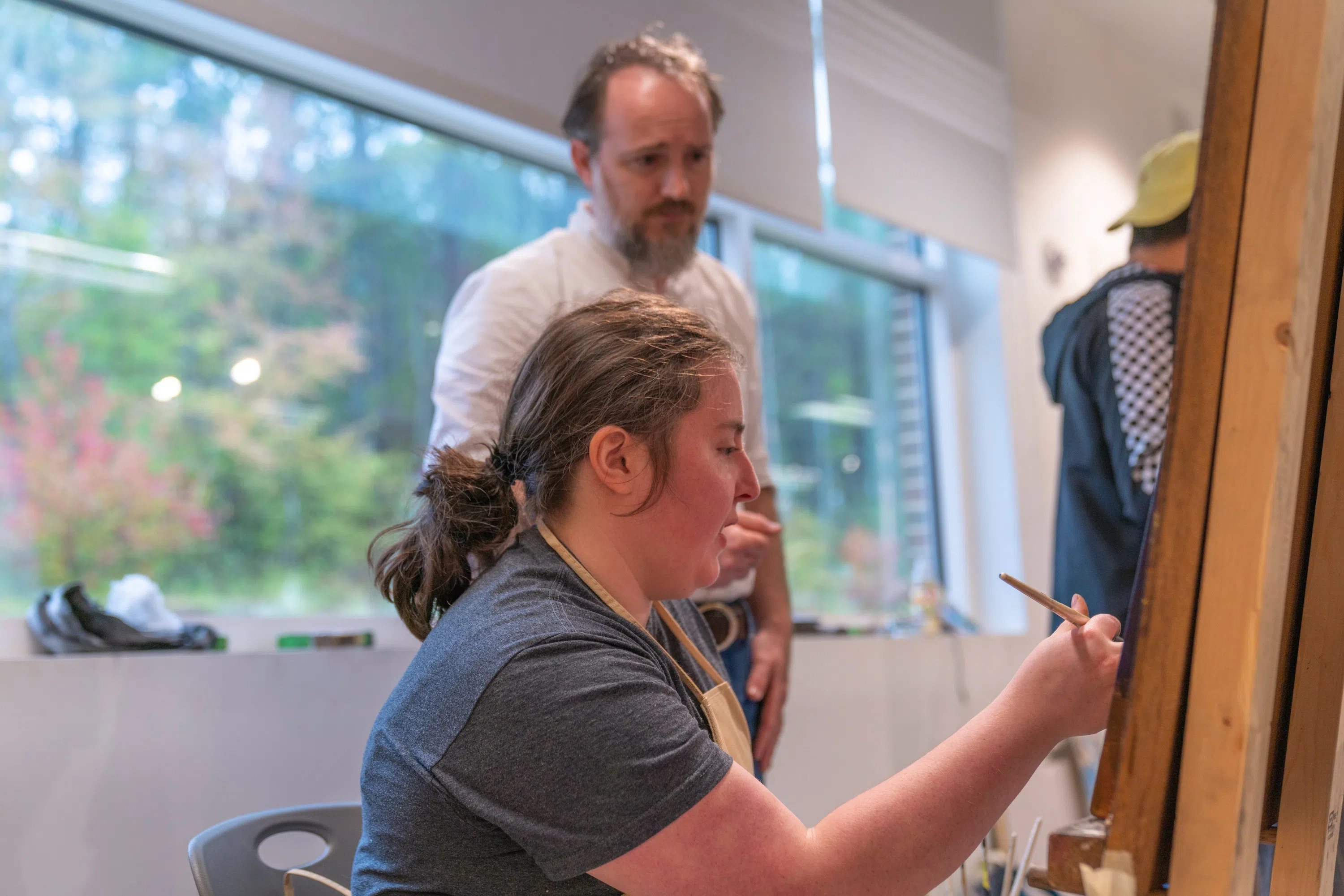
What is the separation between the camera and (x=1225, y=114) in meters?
0.57

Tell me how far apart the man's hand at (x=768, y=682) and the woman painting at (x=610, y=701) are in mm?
550

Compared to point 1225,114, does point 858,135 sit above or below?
above

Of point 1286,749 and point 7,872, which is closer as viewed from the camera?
point 1286,749

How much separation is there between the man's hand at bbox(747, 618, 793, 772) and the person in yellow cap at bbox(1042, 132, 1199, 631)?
0.52 metres

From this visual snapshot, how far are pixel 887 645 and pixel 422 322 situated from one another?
1.32m

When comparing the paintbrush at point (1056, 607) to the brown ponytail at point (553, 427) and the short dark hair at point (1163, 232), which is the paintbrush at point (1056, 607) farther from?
the short dark hair at point (1163, 232)

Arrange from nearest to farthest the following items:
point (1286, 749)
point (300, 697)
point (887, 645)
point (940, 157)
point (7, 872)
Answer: point (1286, 749) → point (7, 872) → point (300, 697) → point (887, 645) → point (940, 157)

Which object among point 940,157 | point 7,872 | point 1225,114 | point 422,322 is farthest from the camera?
point 940,157

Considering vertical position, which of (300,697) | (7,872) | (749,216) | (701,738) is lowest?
(7,872)

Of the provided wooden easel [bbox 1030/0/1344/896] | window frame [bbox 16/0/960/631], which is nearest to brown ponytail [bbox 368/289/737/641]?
wooden easel [bbox 1030/0/1344/896]

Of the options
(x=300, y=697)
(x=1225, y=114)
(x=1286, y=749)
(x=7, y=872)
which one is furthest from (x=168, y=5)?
(x=1286, y=749)

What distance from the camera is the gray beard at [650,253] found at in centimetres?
163

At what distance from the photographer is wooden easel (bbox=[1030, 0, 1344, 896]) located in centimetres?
56

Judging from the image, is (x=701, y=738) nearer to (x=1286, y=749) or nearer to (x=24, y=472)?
(x=1286, y=749)
